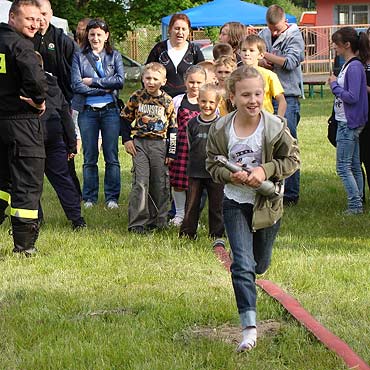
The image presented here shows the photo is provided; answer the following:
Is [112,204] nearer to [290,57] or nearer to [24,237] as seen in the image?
[290,57]

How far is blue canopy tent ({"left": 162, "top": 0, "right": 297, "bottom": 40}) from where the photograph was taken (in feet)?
110

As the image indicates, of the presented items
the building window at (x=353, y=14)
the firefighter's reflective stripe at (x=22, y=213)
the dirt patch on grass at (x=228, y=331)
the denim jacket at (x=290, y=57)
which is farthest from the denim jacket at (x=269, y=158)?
the building window at (x=353, y=14)

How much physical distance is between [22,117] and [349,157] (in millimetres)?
4051

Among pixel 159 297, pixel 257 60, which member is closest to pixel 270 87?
pixel 257 60

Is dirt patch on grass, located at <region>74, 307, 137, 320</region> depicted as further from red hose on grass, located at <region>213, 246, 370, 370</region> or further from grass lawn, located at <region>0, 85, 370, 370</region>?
red hose on grass, located at <region>213, 246, 370, 370</region>

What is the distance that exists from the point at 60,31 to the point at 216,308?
452 cm

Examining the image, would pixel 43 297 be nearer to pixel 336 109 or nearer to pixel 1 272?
pixel 1 272

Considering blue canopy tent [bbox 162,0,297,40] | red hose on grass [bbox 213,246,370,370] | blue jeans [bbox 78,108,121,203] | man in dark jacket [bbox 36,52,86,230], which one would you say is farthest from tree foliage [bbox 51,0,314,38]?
red hose on grass [bbox 213,246,370,370]

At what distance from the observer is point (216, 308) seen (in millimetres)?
6391

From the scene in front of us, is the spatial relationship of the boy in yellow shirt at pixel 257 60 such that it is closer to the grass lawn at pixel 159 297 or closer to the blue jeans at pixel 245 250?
the grass lawn at pixel 159 297

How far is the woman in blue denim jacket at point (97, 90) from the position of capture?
10.8 meters

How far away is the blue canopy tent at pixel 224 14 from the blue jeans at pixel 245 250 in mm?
28116

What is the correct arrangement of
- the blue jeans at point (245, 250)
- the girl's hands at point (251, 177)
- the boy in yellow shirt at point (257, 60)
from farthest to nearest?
1. the boy in yellow shirt at point (257, 60)
2. the blue jeans at point (245, 250)
3. the girl's hands at point (251, 177)

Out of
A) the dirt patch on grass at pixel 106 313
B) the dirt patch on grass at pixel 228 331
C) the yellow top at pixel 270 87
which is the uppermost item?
the yellow top at pixel 270 87
